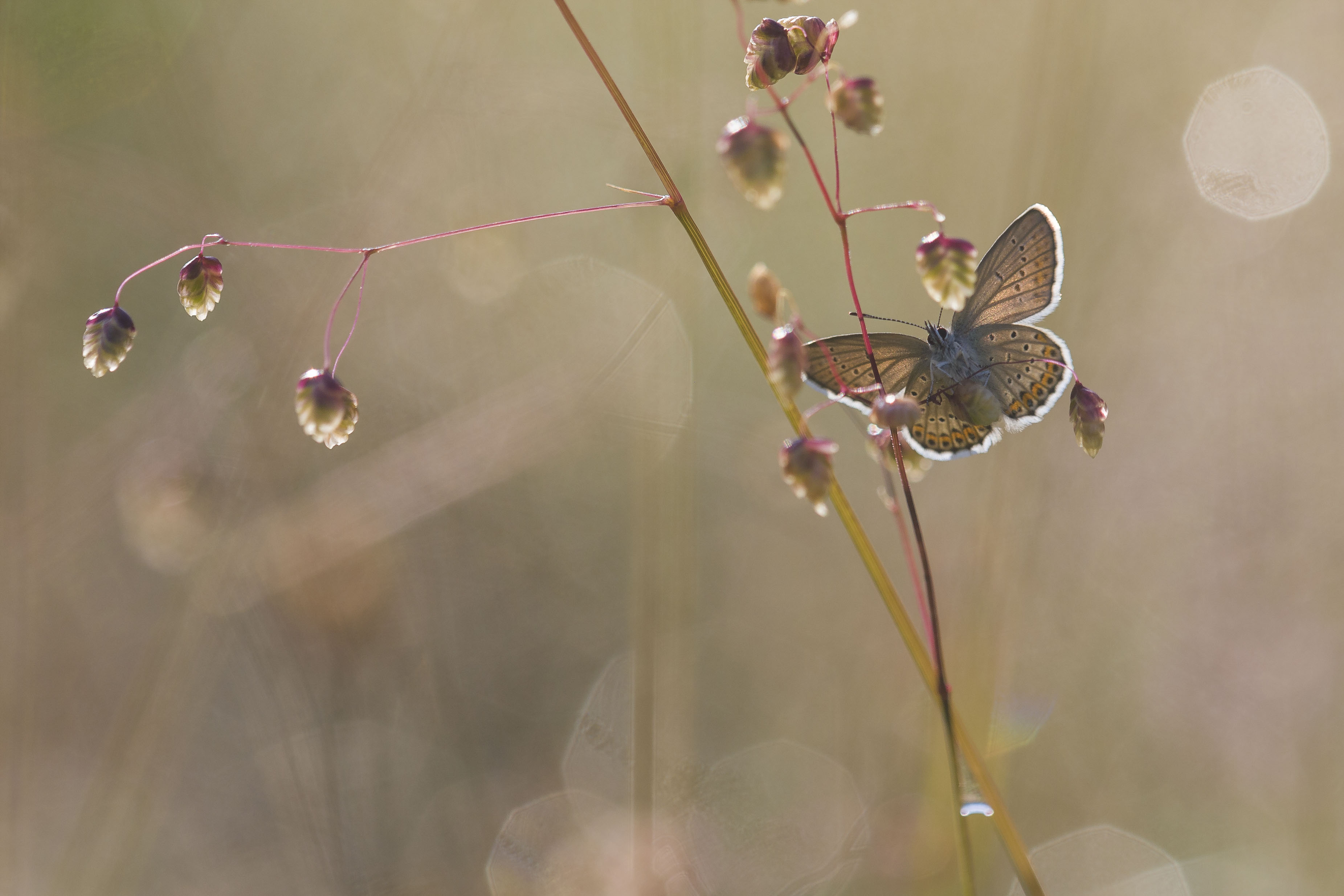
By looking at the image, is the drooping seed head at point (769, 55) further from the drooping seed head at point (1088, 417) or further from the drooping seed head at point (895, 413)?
the drooping seed head at point (1088, 417)

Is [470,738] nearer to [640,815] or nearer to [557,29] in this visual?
[640,815]

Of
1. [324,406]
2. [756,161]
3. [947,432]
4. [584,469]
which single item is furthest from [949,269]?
[584,469]

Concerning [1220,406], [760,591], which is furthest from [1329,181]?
[760,591]

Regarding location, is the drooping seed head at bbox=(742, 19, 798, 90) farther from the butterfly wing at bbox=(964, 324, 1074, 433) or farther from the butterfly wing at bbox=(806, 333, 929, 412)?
the butterfly wing at bbox=(964, 324, 1074, 433)

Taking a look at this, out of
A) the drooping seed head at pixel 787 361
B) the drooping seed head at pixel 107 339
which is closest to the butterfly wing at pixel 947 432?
the drooping seed head at pixel 787 361

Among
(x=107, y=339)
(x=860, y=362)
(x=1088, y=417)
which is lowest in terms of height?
(x=1088, y=417)

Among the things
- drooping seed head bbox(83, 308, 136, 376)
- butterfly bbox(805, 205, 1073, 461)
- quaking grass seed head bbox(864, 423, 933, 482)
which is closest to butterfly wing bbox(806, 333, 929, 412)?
butterfly bbox(805, 205, 1073, 461)

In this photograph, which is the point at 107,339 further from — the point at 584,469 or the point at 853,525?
the point at 584,469
